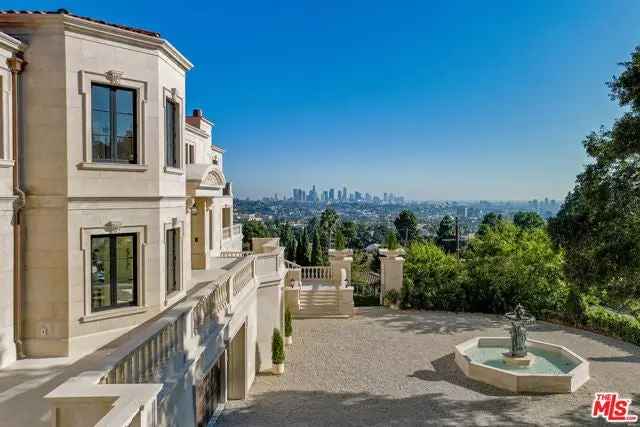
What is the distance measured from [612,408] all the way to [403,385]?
5675 millimetres

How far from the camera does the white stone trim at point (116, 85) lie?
9203 mm

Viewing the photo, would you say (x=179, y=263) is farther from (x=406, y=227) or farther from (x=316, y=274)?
(x=406, y=227)

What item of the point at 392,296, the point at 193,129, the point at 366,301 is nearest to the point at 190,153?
the point at 193,129

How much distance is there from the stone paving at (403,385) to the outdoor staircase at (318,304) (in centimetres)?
209

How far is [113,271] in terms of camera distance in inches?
387

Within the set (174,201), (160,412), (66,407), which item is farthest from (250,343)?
(66,407)

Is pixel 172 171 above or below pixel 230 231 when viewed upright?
above

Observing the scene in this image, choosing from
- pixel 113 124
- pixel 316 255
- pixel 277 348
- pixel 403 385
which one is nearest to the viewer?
pixel 113 124

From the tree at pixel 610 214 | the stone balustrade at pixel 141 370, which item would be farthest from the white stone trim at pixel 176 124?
the tree at pixel 610 214

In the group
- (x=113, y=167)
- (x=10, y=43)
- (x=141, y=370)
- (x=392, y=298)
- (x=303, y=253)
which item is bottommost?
(x=392, y=298)

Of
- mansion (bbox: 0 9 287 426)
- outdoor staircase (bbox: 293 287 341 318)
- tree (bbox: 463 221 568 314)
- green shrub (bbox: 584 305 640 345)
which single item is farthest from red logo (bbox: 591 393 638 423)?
outdoor staircase (bbox: 293 287 341 318)

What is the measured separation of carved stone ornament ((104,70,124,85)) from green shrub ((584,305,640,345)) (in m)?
21.4

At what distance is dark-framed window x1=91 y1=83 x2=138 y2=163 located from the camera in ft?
31.1

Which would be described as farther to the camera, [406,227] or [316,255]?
[406,227]
